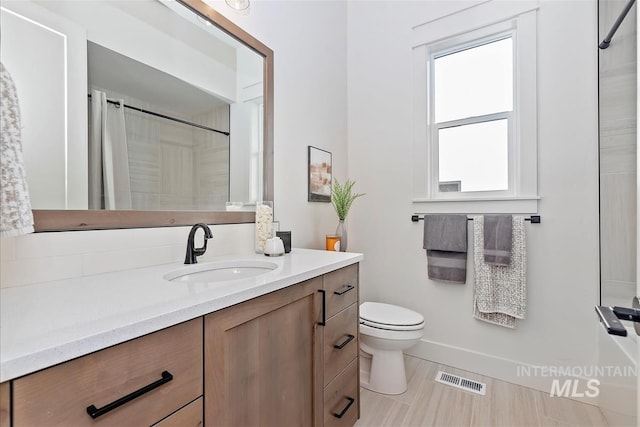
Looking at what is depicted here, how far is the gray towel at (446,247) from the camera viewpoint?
6.53 ft

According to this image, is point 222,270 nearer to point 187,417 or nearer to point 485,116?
point 187,417

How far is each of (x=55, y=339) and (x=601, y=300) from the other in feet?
7.52

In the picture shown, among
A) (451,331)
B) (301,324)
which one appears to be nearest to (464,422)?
(451,331)

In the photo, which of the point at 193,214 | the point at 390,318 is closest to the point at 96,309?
the point at 193,214

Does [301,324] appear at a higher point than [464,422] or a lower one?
higher

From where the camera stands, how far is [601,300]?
1635mm

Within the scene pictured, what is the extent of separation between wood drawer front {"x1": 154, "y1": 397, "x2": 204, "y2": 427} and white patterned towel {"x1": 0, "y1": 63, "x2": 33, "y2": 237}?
51 cm

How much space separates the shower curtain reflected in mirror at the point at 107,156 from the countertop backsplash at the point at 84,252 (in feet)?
0.38

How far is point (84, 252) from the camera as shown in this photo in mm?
959

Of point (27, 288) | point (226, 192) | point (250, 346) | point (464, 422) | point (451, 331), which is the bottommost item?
point (464, 422)

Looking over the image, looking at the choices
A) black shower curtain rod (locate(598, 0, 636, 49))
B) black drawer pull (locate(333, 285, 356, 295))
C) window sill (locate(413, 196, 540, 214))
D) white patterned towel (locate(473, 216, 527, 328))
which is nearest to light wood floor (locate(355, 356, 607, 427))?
white patterned towel (locate(473, 216, 527, 328))

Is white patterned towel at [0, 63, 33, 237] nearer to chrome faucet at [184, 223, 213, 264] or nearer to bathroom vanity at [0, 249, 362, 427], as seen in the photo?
bathroom vanity at [0, 249, 362, 427]

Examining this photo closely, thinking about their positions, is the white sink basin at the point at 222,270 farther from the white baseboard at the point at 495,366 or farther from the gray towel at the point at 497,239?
the white baseboard at the point at 495,366

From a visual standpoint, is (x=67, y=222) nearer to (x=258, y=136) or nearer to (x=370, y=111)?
(x=258, y=136)
